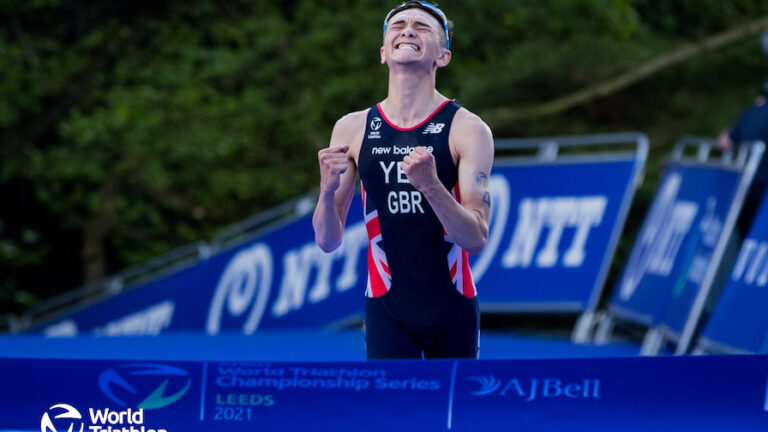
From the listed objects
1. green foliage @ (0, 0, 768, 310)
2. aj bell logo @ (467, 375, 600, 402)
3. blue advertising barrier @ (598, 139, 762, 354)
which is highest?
green foliage @ (0, 0, 768, 310)

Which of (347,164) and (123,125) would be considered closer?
(347,164)

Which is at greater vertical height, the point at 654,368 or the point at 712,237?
the point at 712,237

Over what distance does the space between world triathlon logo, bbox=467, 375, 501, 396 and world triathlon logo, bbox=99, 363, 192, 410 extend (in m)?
0.96

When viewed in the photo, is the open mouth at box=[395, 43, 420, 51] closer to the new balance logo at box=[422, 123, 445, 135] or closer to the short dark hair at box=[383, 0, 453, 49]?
the short dark hair at box=[383, 0, 453, 49]

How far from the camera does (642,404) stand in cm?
362

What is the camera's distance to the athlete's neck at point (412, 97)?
410 centimetres

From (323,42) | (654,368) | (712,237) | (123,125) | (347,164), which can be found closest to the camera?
(654,368)

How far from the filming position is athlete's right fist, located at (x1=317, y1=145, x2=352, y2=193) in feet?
12.8

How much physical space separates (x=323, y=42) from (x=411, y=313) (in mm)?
14269

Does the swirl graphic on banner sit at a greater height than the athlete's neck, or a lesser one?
greater

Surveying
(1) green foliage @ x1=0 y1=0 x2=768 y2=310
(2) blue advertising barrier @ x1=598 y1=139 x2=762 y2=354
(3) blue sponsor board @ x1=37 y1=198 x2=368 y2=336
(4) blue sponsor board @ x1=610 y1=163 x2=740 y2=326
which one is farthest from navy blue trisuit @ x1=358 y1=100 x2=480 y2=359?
(1) green foliage @ x1=0 y1=0 x2=768 y2=310

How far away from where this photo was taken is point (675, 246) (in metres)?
10.3

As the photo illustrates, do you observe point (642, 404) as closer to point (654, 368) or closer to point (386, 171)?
point (654, 368)

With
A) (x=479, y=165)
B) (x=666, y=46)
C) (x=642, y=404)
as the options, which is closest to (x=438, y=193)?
(x=479, y=165)
